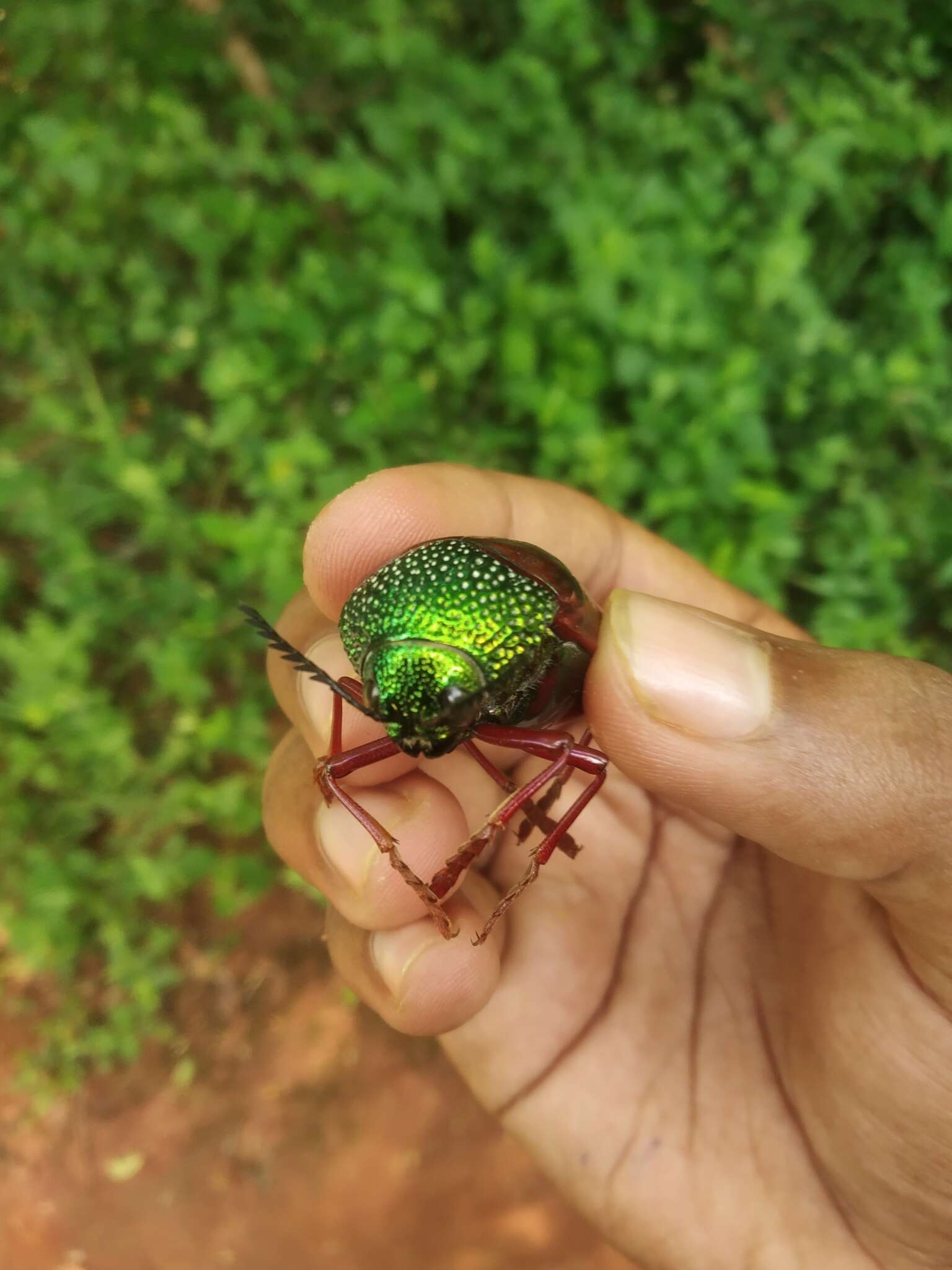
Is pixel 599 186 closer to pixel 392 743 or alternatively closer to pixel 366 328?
pixel 366 328

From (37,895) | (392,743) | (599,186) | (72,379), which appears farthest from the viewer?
(72,379)

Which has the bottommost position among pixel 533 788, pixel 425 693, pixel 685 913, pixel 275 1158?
pixel 275 1158

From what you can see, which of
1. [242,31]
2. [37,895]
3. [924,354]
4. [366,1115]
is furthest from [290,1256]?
[242,31]

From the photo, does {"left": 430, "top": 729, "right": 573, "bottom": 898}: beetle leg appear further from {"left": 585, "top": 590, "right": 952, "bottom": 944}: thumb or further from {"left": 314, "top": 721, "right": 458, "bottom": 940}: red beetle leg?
{"left": 585, "top": 590, "right": 952, "bottom": 944}: thumb

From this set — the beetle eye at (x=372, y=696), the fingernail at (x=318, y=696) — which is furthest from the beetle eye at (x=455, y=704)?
the fingernail at (x=318, y=696)

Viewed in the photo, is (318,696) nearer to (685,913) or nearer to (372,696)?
(372,696)

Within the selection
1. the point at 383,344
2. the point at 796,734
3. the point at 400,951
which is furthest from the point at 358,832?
the point at 383,344
